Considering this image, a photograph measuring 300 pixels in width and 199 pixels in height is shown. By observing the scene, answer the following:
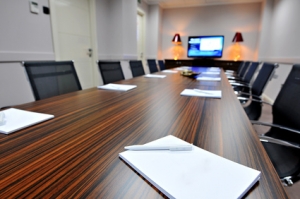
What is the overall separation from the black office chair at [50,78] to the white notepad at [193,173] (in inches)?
40.5

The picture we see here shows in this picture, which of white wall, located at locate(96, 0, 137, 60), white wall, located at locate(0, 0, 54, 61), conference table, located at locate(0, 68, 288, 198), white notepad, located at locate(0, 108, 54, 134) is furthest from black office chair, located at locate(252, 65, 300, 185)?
white wall, located at locate(96, 0, 137, 60)

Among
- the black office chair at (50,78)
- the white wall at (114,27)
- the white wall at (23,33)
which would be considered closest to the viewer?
the black office chair at (50,78)

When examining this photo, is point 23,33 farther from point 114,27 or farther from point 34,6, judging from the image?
point 114,27

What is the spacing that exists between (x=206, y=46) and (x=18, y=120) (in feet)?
19.4

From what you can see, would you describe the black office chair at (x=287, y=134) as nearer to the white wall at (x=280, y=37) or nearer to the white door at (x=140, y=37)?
the white wall at (x=280, y=37)

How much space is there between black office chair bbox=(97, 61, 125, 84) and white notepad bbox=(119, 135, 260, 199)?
149 centimetres

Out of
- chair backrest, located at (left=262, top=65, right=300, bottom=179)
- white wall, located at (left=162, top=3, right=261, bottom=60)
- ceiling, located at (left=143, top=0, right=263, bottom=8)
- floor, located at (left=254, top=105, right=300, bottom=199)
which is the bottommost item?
floor, located at (left=254, top=105, right=300, bottom=199)

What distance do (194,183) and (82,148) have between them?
296mm

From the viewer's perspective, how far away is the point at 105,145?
47cm

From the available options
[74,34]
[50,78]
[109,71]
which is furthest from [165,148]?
[74,34]

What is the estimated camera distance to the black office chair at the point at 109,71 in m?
1.78

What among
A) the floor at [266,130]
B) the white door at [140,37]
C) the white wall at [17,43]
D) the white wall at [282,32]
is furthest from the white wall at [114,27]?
the white wall at [282,32]

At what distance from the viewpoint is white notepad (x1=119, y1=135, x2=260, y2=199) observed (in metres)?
0.29

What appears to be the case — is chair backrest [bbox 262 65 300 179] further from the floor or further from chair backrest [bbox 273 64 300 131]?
the floor
